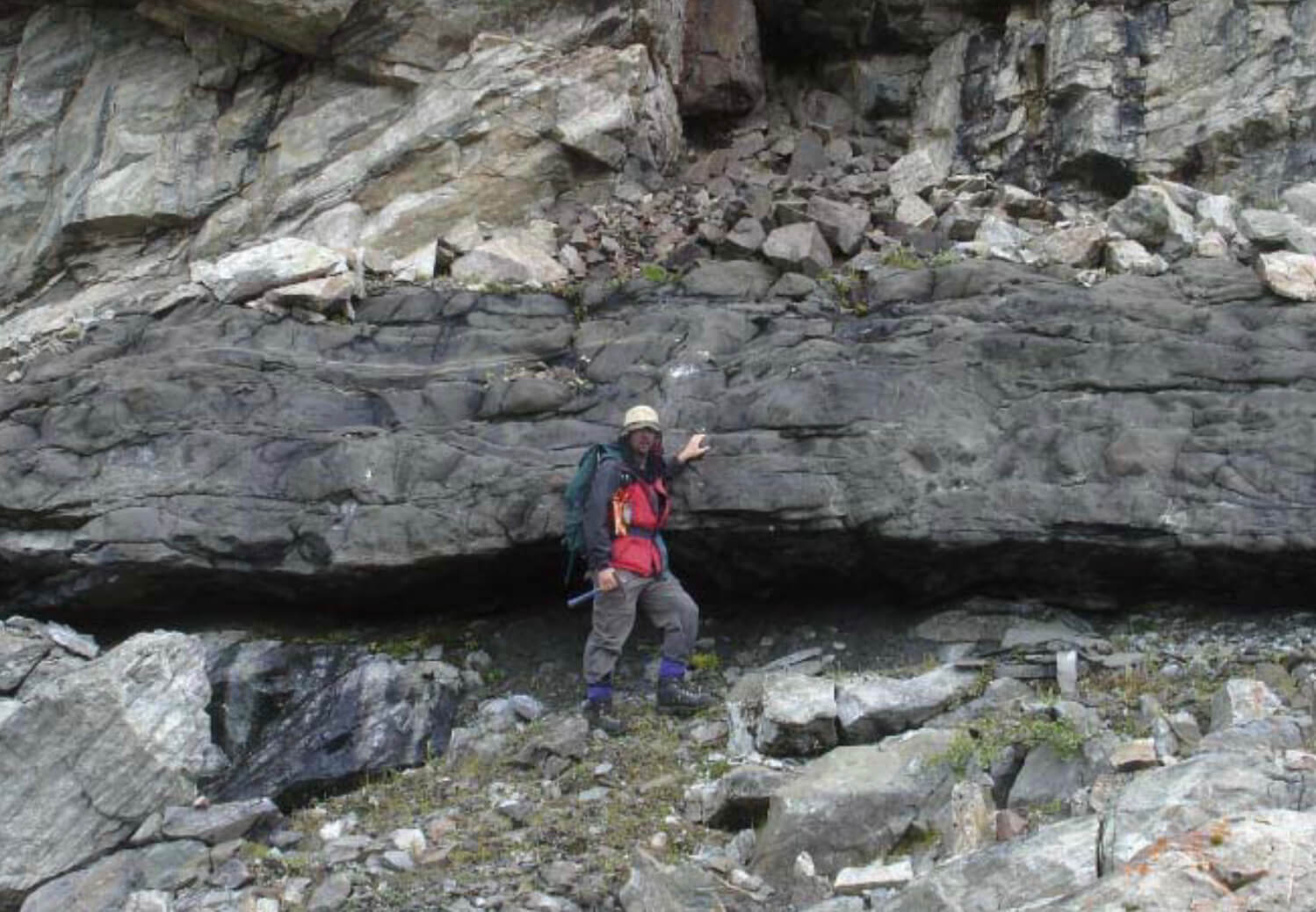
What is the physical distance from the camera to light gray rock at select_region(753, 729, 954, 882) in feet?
28.1

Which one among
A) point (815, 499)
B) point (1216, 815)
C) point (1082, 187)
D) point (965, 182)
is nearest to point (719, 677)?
point (815, 499)

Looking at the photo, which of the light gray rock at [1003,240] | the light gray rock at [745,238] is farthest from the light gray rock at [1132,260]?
the light gray rock at [745,238]

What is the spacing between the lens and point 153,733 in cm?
1062

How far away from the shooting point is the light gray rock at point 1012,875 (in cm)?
664

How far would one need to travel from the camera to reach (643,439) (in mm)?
11312

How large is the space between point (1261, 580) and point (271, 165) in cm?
1161

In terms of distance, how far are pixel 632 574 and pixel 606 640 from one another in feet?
1.79

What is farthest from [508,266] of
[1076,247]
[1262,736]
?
[1262,736]

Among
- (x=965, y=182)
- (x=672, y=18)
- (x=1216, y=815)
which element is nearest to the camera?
(x=1216, y=815)

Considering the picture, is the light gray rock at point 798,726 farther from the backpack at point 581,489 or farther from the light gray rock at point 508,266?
the light gray rock at point 508,266

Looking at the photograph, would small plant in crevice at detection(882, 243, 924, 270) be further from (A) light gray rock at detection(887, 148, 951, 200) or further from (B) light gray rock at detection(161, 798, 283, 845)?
(B) light gray rock at detection(161, 798, 283, 845)

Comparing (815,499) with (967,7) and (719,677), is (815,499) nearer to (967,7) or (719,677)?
(719,677)

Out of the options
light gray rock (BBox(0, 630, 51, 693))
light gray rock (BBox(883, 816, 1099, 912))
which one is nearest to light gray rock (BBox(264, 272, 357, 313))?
light gray rock (BBox(0, 630, 51, 693))

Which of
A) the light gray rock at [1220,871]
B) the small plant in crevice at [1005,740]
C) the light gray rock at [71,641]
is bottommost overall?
the light gray rock at [71,641]
